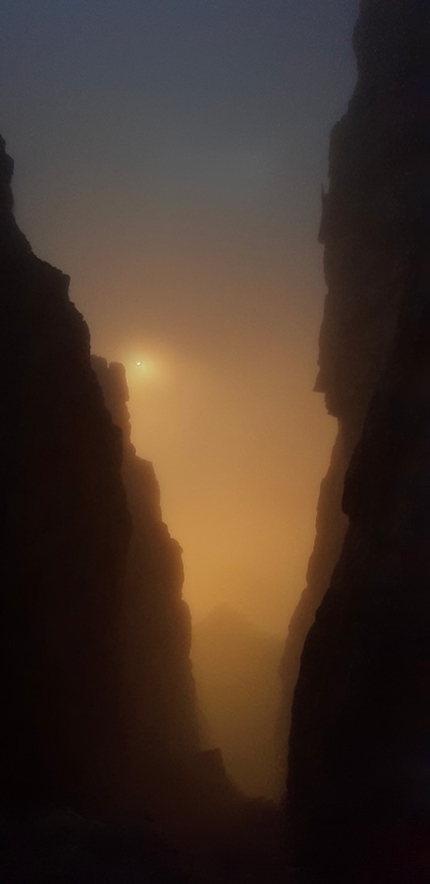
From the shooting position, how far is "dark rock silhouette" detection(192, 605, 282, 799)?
5244cm

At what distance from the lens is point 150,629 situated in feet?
139

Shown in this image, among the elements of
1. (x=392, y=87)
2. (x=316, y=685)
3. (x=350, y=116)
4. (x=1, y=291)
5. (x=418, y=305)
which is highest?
(x=350, y=116)

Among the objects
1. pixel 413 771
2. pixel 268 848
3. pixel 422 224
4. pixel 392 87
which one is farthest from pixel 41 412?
pixel 392 87

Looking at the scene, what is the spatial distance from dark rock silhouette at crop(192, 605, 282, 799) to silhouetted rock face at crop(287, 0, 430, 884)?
30644 mm

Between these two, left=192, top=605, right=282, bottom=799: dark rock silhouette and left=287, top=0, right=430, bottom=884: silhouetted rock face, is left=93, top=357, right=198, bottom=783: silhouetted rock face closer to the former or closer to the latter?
left=192, top=605, right=282, bottom=799: dark rock silhouette

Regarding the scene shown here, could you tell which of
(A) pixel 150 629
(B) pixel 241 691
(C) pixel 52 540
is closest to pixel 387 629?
(C) pixel 52 540

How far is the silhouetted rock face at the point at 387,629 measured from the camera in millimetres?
16547

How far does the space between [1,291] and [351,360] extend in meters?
22.9

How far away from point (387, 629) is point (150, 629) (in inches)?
1112

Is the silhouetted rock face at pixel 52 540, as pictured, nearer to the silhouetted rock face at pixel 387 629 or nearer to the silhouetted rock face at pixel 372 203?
A: the silhouetted rock face at pixel 387 629

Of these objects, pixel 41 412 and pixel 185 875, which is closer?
pixel 185 875

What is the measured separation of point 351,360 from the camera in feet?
121

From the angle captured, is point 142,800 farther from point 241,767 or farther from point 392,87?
point 392,87

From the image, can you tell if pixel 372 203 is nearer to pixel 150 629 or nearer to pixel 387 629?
pixel 387 629
